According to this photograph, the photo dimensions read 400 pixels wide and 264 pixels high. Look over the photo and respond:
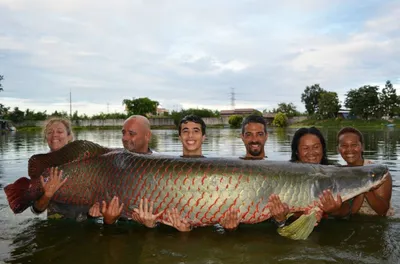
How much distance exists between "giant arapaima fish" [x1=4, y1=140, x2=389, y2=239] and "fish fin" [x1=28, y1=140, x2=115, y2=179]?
12cm

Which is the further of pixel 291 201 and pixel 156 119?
pixel 156 119

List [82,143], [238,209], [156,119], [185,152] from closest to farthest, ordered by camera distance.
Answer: [238,209] → [82,143] → [185,152] → [156,119]

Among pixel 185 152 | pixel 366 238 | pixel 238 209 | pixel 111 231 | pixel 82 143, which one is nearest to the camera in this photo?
pixel 238 209

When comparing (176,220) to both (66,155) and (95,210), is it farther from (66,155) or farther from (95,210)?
(66,155)

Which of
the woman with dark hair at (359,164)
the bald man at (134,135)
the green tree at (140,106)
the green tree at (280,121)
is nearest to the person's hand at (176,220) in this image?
the bald man at (134,135)

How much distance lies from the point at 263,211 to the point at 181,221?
960mm

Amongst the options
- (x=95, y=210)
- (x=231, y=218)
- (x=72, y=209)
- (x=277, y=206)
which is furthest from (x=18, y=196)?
(x=277, y=206)

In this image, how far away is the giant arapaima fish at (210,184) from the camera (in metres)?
4.16

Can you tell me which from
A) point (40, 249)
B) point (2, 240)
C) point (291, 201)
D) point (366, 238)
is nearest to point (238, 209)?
point (291, 201)

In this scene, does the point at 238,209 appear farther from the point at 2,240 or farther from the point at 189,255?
the point at 2,240

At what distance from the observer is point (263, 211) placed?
420cm

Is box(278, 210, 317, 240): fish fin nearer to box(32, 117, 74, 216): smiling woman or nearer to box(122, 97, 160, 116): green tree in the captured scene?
box(32, 117, 74, 216): smiling woman

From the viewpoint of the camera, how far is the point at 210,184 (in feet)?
13.7

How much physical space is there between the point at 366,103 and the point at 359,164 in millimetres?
77770
